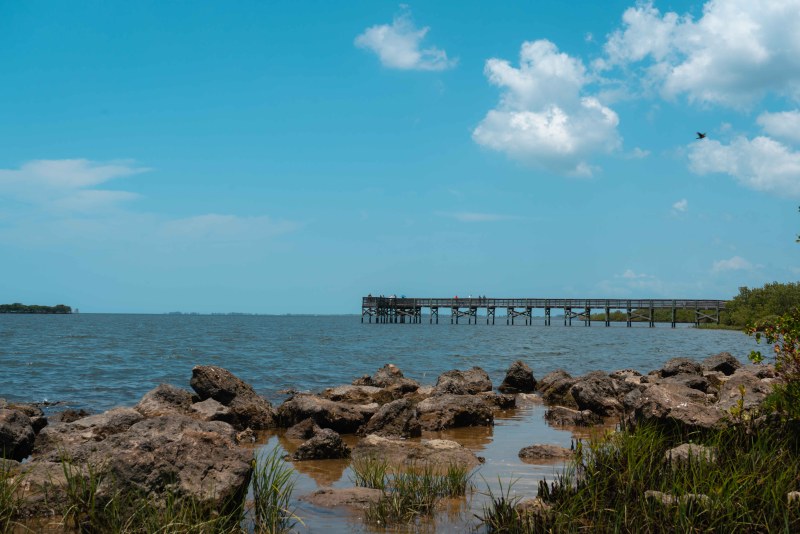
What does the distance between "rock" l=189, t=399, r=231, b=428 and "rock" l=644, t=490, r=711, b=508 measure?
8967 mm

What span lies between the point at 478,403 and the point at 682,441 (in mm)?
5891

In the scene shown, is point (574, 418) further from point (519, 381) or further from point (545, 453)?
point (519, 381)

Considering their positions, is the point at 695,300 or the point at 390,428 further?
the point at 695,300

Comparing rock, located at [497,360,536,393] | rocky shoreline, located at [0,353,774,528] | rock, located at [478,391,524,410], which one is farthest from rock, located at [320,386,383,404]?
rock, located at [497,360,536,393]

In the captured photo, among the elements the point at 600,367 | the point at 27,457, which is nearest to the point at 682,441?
the point at 27,457

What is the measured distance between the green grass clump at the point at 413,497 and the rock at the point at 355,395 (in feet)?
27.4

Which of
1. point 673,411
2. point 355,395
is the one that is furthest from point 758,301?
point 673,411

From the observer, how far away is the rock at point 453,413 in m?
13.2

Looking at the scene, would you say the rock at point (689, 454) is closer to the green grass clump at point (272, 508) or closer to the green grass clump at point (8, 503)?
the green grass clump at point (272, 508)

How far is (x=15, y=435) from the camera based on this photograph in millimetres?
9867

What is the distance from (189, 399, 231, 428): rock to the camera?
42.0ft

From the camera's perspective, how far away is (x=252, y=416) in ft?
43.5

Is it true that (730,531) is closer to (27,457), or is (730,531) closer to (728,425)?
(728,425)

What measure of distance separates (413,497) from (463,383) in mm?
10063
